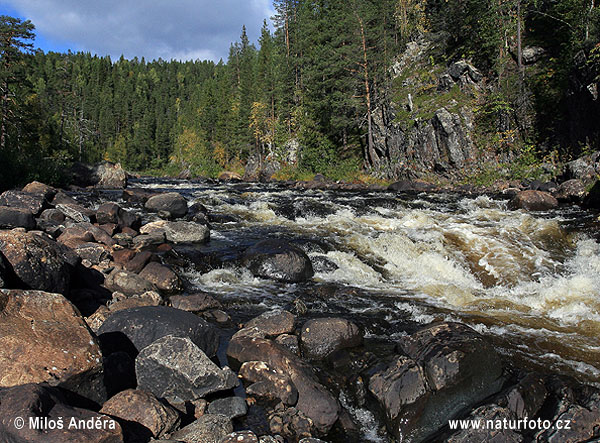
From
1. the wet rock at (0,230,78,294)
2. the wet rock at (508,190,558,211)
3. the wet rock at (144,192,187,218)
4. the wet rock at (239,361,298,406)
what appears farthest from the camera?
the wet rock at (508,190,558,211)

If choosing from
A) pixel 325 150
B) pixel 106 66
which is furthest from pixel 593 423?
pixel 106 66

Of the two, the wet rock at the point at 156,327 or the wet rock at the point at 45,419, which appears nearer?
the wet rock at the point at 45,419

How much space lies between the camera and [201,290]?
9.25 meters

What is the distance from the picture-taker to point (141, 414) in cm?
424

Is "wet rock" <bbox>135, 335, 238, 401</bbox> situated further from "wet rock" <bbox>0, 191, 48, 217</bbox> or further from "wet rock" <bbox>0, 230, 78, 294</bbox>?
"wet rock" <bbox>0, 191, 48, 217</bbox>

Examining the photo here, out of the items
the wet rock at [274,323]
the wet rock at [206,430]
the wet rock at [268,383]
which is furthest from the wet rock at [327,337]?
the wet rock at [206,430]

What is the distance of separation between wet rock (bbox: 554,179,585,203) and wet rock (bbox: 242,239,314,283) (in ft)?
52.3

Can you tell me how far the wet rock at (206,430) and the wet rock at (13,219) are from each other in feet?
34.9

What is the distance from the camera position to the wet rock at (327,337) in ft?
20.7

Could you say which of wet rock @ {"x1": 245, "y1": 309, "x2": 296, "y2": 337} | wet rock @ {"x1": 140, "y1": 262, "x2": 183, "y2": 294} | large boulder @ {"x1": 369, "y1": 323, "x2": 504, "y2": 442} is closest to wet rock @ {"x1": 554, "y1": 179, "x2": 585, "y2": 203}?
large boulder @ {"x1": 369, "y1": 323, "x2": 504, "y2": 442}

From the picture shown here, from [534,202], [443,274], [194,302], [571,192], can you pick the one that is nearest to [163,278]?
[194,302]

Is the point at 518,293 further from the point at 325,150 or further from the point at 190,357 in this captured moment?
the point at 325,150

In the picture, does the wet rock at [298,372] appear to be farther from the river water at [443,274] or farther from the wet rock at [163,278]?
the wet rock at [163,278]

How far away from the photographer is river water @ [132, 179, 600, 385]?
7.13 meters
